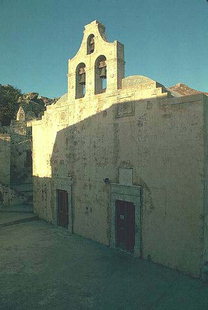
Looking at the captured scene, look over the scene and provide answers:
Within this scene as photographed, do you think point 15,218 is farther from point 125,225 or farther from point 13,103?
point 13,103

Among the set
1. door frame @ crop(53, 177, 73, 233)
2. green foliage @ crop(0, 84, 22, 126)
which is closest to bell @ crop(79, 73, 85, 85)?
door frame @ crop(53, 177, 73, 233)

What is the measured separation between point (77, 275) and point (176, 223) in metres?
3.10

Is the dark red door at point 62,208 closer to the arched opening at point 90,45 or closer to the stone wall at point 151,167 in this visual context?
the stone wall at point 151,167

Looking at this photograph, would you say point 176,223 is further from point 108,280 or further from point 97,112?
point 97,112

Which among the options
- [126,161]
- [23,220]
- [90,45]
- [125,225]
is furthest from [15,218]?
[90,45]

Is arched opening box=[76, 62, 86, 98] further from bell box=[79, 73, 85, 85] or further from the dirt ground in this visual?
the dirt ground

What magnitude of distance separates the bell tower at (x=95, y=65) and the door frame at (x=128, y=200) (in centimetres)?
342

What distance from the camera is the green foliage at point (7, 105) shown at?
31.8m

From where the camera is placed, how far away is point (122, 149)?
8117mm

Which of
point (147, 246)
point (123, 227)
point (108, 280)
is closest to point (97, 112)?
point (123, 227)

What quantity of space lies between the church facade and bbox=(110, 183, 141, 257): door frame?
0.03 metres

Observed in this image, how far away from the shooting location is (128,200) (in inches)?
311

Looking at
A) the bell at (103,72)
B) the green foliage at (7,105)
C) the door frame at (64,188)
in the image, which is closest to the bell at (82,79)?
the bell at (103,72)

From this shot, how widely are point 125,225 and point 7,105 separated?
2949 centimetres
